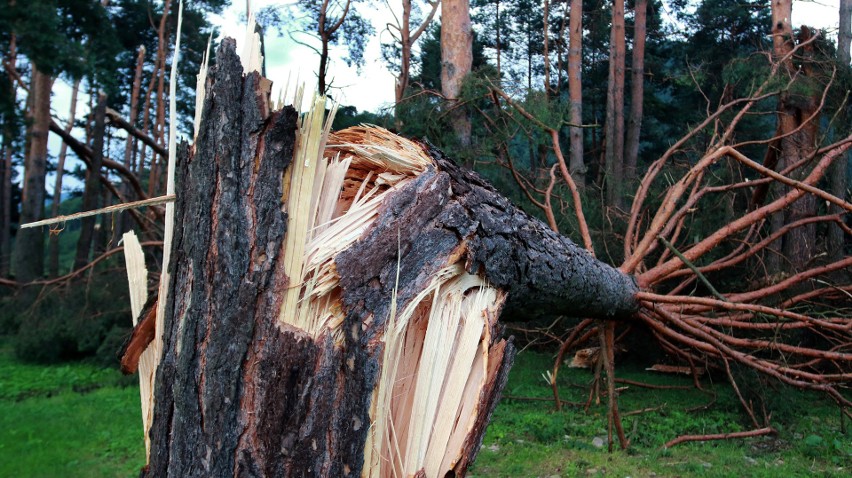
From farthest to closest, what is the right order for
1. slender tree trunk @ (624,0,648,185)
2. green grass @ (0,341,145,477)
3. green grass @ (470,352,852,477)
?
slender tree trunk @ (624,0,648,185) < green grass @ (0,341,145,477) < green grass @ (470,352,852,477)

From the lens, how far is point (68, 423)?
4.48 m

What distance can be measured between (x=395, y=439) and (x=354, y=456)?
15 centimetres

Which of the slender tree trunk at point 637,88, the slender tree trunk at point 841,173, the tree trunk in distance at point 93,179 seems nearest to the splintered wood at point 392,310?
the tree trunk in distance at point 93,179

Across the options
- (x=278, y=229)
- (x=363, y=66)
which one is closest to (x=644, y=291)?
(x=278, y=229)

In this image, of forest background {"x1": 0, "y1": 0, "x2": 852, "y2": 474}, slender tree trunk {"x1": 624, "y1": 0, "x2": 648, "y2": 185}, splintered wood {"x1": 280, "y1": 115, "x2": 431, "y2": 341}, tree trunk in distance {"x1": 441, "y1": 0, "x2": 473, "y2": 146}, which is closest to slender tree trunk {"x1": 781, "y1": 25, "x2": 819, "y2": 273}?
forest background {"x1": 0, "y1": 0, "x2": 852, "y2": 474}

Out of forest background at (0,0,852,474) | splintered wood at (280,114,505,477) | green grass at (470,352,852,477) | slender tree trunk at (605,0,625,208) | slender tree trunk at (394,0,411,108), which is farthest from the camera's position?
slender tree trunk at (605,0,625,208)

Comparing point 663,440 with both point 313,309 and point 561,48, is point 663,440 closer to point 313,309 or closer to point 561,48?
point 313,309

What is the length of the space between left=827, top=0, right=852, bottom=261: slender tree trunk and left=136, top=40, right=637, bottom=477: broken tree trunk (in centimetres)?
633

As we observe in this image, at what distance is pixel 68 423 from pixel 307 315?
385 cm

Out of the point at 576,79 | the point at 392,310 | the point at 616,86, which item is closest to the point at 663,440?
the point at 392,310

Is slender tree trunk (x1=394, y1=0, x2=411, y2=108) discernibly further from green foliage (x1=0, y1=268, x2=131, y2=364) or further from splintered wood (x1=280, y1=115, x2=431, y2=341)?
splintered wood (x1=280, y1=115, x2=431, y2=341)

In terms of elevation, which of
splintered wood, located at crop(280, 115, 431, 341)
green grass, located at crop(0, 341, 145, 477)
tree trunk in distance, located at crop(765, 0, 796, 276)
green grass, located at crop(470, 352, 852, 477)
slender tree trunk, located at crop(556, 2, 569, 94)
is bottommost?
green grass, located at crop(0, 341, 145, 477)

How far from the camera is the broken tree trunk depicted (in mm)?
1433

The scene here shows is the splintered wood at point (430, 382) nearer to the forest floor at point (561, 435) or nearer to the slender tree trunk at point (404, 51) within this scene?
the forest floor at point (561, 435)
